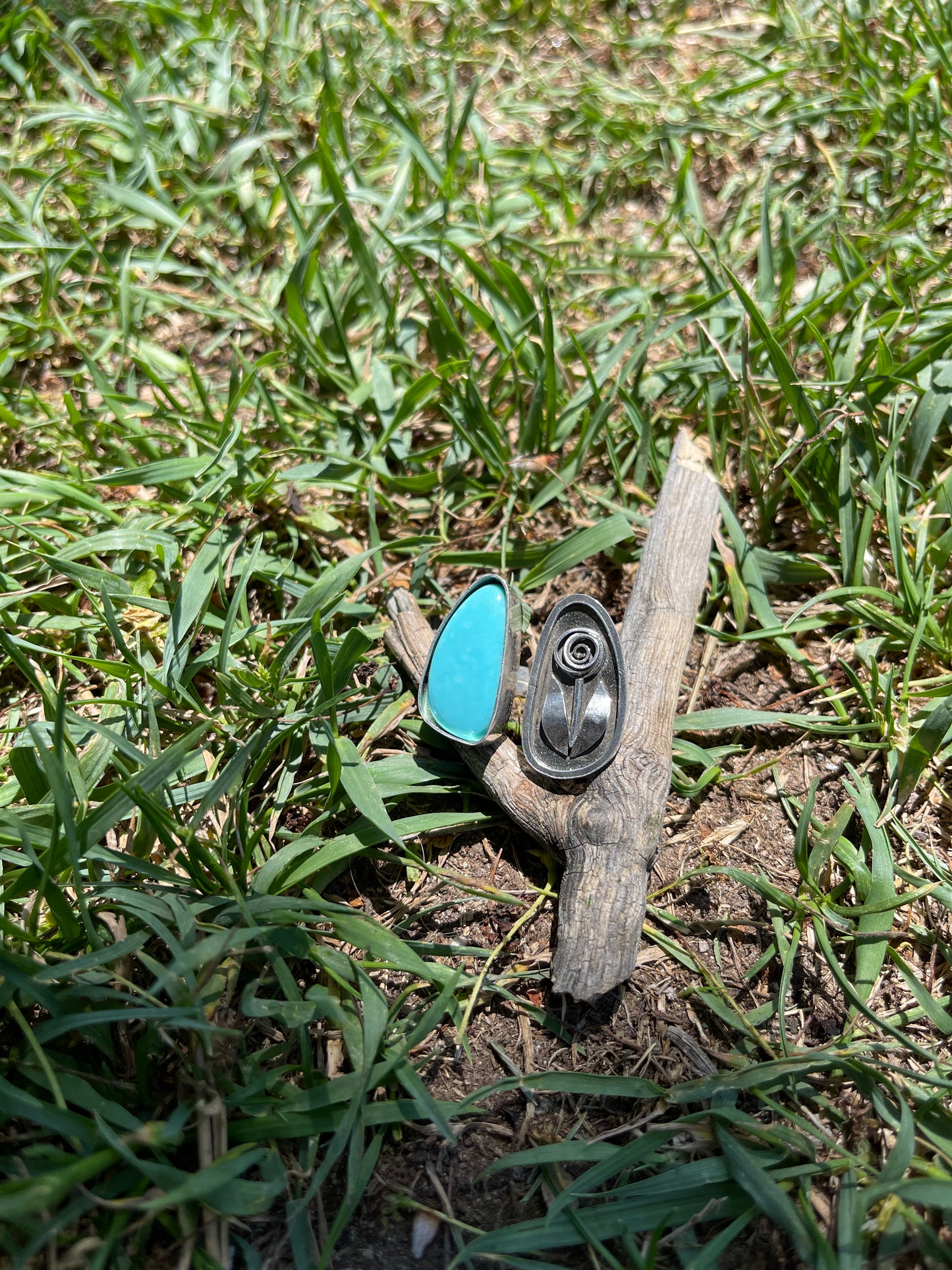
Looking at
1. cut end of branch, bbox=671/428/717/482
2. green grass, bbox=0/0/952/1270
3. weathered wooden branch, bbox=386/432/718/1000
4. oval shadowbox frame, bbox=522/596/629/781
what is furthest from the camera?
cut end of branch, bbox=671/428/717/482

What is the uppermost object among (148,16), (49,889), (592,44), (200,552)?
(148,16)

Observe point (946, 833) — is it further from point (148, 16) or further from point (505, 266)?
point (148, 16)

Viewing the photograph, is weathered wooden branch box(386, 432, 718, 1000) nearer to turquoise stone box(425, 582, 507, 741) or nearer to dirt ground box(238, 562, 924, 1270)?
turquoise stone box(425, 582, 507, 741)

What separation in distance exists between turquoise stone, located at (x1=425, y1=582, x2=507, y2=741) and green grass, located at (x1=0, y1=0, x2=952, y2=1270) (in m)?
0.17

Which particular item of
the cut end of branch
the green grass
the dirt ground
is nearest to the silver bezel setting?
the green grass

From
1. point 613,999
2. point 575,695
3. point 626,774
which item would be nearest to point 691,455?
point 575,695

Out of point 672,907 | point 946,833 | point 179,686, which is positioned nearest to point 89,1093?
point 179,686

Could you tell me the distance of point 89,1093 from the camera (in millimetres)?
1540

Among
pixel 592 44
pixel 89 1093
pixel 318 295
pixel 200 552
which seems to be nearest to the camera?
pixel 89 1093

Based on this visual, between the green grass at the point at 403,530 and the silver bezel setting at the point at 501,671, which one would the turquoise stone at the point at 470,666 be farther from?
the green grass at the point at 403,530

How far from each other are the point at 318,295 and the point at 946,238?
198 centimetres

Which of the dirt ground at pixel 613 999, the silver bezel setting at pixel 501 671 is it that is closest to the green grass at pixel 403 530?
the dirt ground at pixel 613 999

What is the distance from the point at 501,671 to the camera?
1860 mm

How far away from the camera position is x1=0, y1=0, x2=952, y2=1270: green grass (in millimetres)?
1533
